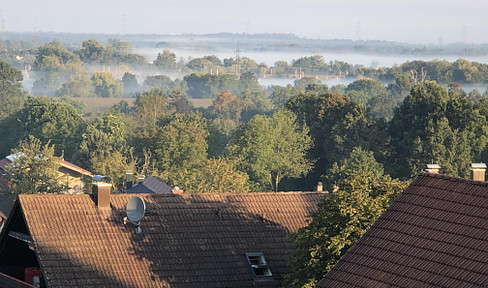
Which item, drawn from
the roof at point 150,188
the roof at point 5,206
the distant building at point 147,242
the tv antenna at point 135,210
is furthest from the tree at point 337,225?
the roof at point 5,206

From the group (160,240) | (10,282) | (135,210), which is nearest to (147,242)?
(160,240)

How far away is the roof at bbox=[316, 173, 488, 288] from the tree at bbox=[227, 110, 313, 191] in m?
72.1

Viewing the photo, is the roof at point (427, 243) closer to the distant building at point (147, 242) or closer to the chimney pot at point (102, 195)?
the distant building at point (147, 242)

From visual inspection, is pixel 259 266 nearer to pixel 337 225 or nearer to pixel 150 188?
pixel 337 225

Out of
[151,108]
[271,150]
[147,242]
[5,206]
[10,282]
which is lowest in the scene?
[151,108]

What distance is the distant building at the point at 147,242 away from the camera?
116ft

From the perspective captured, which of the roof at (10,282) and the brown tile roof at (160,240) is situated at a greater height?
the brown tile roof at (160,240)

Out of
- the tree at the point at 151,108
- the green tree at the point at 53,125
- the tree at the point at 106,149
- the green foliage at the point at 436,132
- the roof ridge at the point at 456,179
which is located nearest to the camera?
the roof ridge at the point at 456,179

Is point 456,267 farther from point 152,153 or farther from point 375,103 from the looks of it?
point 375,103

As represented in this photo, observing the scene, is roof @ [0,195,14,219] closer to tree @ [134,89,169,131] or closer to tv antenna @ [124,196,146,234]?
tv antenna @ [124,196,146,234]

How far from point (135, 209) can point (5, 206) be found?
103 ft

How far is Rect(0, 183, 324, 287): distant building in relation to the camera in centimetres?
3550

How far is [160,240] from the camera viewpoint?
37125mm

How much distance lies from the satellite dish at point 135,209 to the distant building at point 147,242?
434mm
